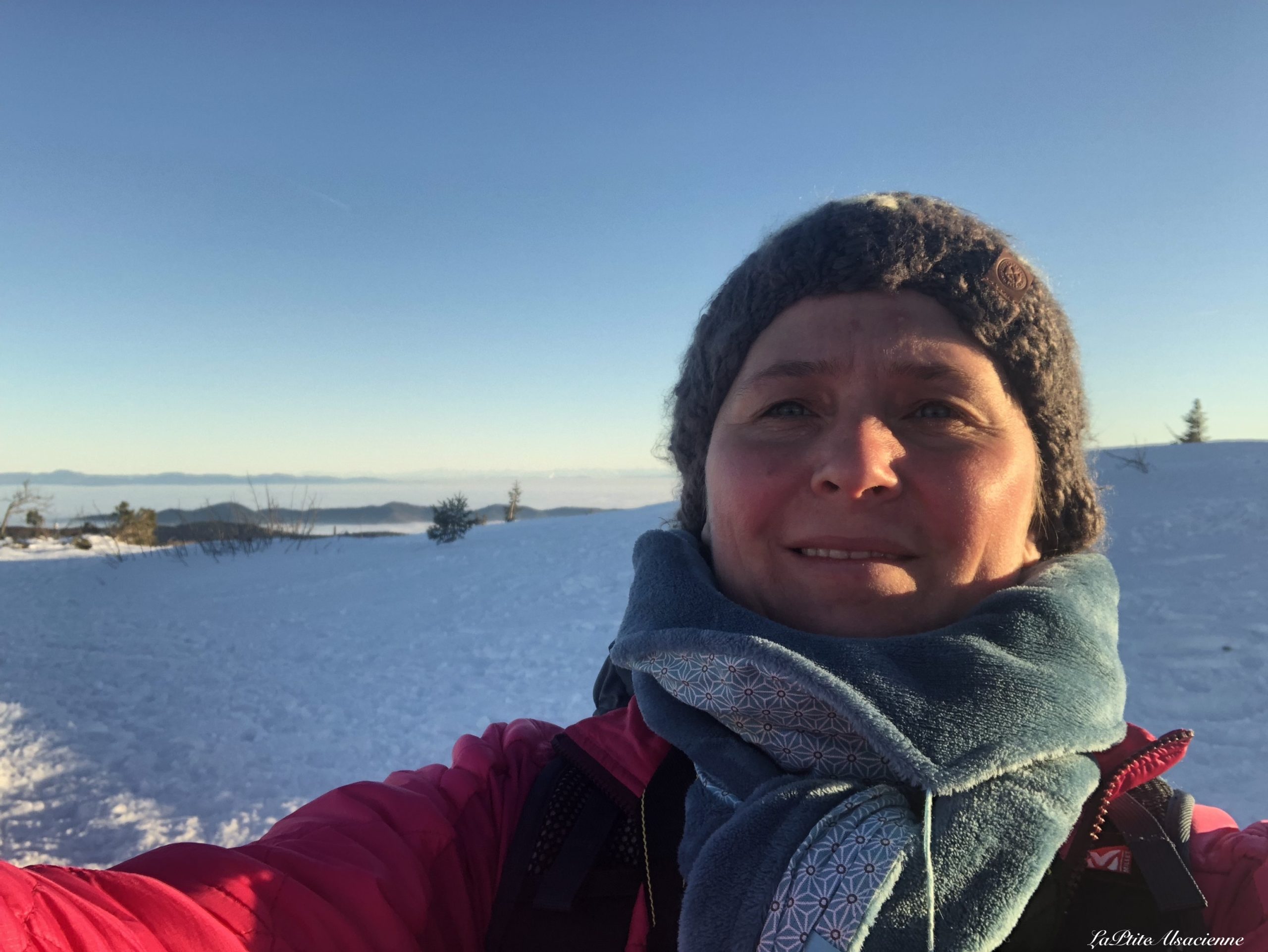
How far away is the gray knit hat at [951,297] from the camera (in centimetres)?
148

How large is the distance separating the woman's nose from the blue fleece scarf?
0.27m

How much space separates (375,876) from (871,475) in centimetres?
113

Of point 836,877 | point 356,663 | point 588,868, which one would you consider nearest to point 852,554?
point 836,877

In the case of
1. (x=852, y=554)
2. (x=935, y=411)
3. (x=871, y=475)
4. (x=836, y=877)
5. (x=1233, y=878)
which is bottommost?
(x=1233, y=878)

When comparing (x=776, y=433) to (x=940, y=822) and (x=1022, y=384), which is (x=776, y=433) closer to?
(x=1022, y=384)

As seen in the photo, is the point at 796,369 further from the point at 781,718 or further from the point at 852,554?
the point at 781,718

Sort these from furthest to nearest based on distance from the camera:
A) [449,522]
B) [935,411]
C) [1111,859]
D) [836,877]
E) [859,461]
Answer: [449,522]
[935,411]
[859,461]
[1111,859]
[836,877]

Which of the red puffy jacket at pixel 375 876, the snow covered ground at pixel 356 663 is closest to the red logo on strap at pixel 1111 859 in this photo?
the red puffy jacket at pixel 375 876

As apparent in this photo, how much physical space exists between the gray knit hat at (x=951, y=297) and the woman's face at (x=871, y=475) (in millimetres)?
52

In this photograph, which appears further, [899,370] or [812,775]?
[899,370]

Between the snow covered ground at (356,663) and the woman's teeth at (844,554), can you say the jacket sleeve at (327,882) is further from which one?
the snow covered ground at (356,663)

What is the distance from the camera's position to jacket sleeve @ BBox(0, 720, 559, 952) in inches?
37.1

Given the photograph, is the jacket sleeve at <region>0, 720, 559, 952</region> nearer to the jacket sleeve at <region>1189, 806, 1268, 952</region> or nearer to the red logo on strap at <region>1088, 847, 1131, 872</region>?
the red logo on strap at <region>1088, 847, 1131, 872</region>

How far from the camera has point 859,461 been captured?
125 centimetres
